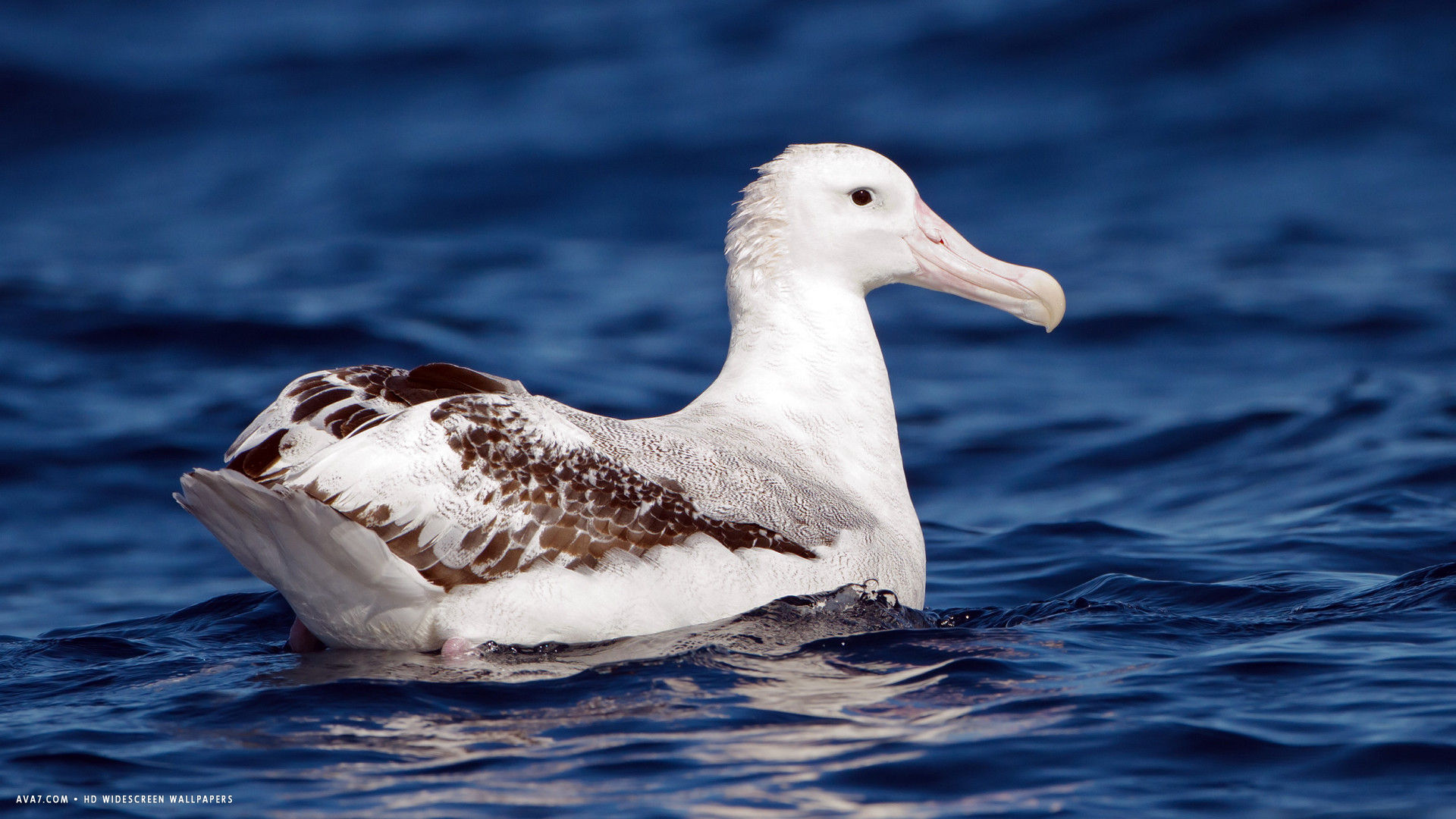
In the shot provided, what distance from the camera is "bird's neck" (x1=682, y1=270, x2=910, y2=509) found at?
6.57m

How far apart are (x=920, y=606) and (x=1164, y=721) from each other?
1.73 metres

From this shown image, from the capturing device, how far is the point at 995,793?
13.8 ft

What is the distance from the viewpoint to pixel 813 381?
669 centimetres

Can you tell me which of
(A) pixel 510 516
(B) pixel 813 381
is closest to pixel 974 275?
(B) pixel 813 381

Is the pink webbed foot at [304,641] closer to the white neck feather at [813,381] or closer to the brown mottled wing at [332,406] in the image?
the brown mottled wing at [332,406]

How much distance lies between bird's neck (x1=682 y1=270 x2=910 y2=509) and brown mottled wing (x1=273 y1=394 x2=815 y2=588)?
1183 mm

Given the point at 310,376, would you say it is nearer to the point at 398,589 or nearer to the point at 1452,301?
the point at 398,589

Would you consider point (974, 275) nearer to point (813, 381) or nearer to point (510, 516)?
point (813, 381)

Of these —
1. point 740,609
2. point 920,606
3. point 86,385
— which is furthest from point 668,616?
point 86,385

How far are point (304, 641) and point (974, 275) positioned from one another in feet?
11.0

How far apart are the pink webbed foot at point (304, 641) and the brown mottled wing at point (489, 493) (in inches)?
37.4

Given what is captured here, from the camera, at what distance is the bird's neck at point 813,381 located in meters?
6.57

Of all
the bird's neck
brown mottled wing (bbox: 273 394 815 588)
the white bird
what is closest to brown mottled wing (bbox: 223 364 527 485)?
the white bird

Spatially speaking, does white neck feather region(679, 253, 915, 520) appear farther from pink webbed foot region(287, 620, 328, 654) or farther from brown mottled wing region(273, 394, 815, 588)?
pink webbed foot region(287, 620, 328, 654)
